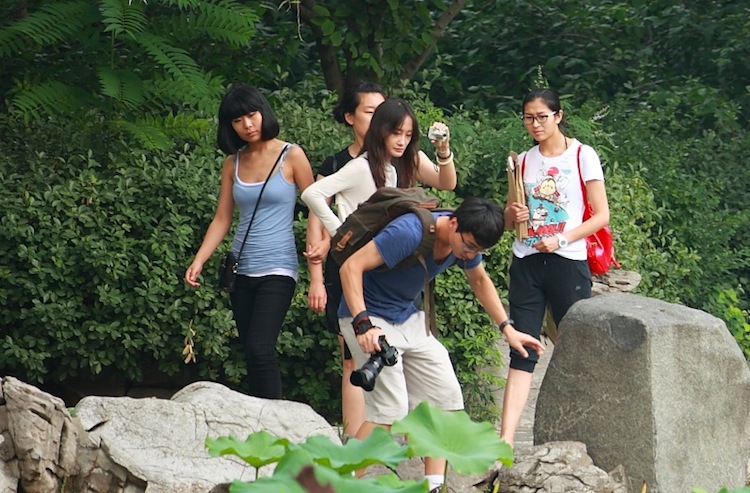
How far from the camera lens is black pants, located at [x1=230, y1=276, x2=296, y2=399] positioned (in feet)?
20.5

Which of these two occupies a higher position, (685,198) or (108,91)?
(108,91)

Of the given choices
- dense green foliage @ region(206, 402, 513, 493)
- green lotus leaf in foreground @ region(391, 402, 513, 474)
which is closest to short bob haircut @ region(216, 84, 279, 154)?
dense green foliage @ region(206, 402, 513, 493)

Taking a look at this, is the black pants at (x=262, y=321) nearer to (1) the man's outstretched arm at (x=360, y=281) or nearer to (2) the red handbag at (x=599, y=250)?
(1) the man's outstretched arm at (x=360, y=281)

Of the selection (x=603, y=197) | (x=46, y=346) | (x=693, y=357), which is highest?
(x=603, y=197)

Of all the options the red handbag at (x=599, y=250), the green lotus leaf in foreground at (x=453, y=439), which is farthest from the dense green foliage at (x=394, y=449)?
the red handbag at (x=599, y=250)

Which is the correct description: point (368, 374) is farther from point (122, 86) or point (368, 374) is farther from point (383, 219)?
point (122, 86)

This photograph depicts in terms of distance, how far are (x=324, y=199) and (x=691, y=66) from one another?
7.80m

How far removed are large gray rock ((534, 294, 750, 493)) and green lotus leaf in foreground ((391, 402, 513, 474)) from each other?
1.97 meters

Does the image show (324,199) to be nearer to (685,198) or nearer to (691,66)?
(685,198)

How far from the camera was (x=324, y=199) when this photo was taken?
615 centimetres

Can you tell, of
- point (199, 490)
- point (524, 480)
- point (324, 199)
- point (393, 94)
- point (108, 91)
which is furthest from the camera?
point (393, 94)

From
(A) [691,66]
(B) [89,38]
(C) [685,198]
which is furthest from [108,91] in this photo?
(A) [691,66]

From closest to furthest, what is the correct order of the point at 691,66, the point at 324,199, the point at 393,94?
the point at 324,199 < the point at 393,94 < the point at 691,66

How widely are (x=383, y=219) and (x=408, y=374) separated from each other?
2.32 feet
